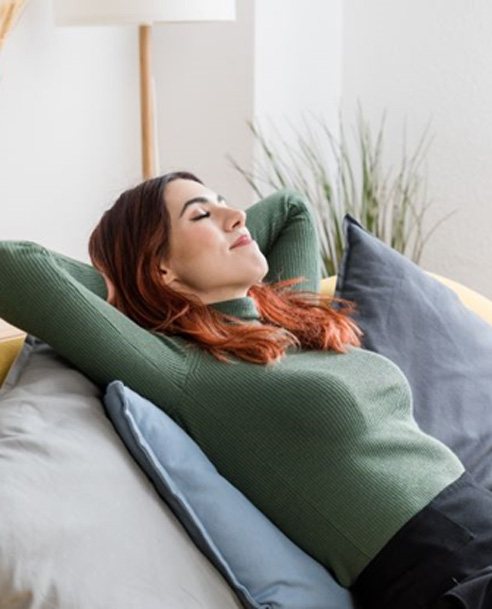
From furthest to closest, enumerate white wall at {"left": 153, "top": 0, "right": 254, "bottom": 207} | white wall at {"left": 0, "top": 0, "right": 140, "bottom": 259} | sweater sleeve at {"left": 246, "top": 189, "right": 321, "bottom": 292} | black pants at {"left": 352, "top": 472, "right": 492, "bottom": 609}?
white wall at {"left": 153, "top": 0, "right": 254, "bottom": 207}
white wall at {"left": 0, "top": 0, "right": 140, "bottom": 259}
sweater sleeve at {"left": 246, "top": 189, "right": 321, "bottom": 292}
black pants at {"left": 352, "top": 472, "right": 492, "bottom": 609}

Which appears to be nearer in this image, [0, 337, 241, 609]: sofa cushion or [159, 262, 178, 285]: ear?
[0, 337, 241, 609]: sofa cushion

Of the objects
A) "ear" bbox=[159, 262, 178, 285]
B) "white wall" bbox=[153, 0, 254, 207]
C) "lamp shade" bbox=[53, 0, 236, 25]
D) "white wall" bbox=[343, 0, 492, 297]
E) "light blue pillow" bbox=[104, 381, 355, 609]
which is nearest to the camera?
"light blue pillow" bbox=[104, 381, 355, 609]

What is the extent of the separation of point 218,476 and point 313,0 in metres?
2.28

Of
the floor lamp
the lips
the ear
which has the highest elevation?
the floor lamp

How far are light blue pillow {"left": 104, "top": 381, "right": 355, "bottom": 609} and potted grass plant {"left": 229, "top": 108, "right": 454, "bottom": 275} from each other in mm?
1858

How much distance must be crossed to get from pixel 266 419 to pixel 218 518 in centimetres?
19

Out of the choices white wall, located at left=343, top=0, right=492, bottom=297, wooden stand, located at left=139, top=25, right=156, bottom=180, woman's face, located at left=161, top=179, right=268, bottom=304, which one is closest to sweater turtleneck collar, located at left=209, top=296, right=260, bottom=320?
woman's face, located at left=161, top=179, right=268, bottom=304

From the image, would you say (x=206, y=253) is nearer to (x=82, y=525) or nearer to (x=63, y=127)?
(x=82, y=525)

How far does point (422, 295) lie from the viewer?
7.52 ft

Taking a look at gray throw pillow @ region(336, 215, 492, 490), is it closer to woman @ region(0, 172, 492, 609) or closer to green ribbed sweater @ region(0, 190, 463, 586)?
woman @ region(0, 172, 492, 609)

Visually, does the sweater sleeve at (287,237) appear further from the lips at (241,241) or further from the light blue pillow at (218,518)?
the light blue pillow at (218,518)

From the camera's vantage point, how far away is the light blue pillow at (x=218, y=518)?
1.63 m

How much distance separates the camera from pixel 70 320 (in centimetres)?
177

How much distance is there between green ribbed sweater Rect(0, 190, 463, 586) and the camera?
1770 mm
